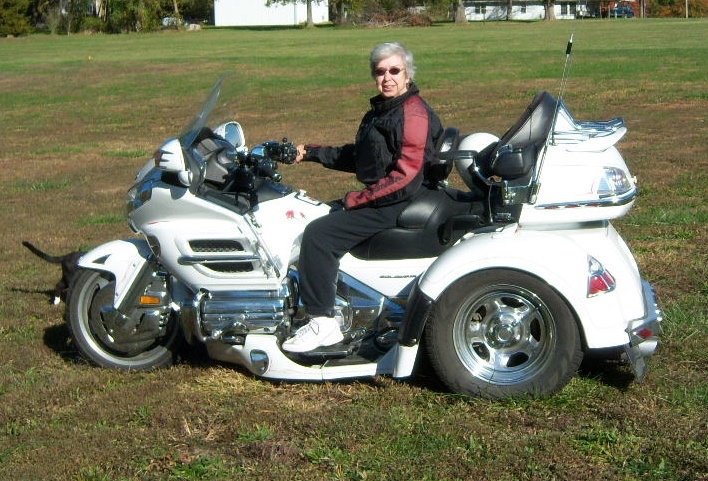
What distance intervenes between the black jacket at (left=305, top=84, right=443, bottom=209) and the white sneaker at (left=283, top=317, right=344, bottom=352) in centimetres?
62

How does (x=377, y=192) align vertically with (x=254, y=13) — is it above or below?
below

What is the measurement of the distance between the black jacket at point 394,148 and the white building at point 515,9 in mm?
116930

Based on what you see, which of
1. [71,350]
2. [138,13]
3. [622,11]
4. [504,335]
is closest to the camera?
[504,335]

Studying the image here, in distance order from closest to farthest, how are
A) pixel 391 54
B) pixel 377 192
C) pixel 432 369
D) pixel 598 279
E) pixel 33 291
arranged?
1. pixel 598 279
2. pixel 377 192
3. pixel 391 54
4. pixel 432 369
5. pixel 33 291

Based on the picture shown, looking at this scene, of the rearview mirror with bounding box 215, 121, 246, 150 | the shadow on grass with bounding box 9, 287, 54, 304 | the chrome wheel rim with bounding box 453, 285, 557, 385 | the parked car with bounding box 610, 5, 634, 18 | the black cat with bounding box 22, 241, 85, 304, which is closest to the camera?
the chrome wheel rim with bounding box 453, 285, 557, 385

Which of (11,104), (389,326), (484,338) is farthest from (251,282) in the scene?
(11,104)

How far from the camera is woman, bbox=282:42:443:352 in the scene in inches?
225

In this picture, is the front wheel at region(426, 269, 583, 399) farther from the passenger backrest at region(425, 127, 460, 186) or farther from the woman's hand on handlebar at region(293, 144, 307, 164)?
the woman's hand on handlebar at region(293, 144, 307, 164)

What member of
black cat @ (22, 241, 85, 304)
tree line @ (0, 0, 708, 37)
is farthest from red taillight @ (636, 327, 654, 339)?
tree line @ (0, 0, 708, 37)

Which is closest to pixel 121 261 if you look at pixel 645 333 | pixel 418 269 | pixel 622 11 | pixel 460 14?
pixel 418 269

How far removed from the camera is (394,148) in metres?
5.79

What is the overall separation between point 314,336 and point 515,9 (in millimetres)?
119493

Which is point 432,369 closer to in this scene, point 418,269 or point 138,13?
point 418,269

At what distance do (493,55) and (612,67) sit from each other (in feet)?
30.9
